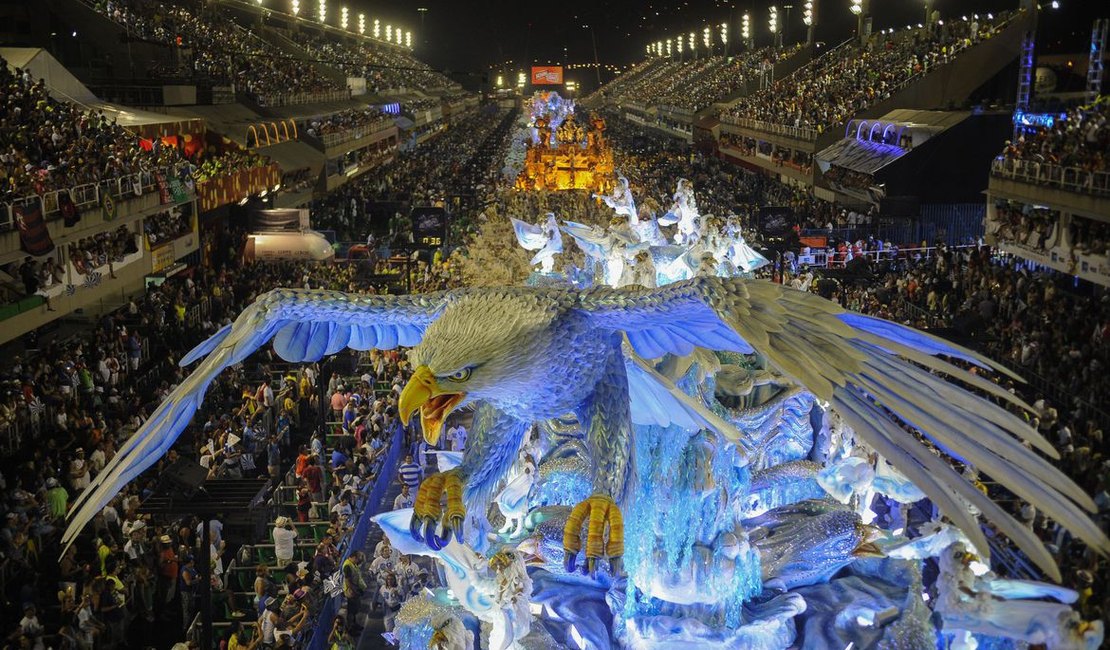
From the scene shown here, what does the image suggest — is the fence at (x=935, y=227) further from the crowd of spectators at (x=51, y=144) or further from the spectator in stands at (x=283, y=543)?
the spectator in stands at (x=283, y=543)

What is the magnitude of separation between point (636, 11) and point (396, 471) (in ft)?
337

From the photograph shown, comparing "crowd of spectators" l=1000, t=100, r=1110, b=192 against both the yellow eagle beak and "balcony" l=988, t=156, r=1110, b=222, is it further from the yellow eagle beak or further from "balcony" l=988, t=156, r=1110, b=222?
the yellow eagle beak

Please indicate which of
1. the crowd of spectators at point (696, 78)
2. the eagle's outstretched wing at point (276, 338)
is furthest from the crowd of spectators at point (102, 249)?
the crowd of spectators at point (696, 78)

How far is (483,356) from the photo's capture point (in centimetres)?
695

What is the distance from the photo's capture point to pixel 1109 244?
2059 centimetres

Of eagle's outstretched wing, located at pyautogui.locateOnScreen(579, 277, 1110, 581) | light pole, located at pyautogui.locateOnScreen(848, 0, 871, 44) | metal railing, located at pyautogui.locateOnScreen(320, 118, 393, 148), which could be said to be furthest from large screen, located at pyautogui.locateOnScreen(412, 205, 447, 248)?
light pole, located at pyautogui.locateOnScreen(848, 0, 871, 44)

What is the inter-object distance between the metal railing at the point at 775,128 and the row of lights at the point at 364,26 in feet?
89.6

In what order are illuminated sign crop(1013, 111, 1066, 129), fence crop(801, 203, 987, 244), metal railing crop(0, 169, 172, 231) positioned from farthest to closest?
1. fence crop(801, 203, 987, 244)
2. illuminated sign crop(1013, 111, 1066, 129)
3. metal railing crop(0, 169, 172, 231)

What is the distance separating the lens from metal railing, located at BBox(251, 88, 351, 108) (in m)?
42.1

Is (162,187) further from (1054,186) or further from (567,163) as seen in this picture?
(567,163)

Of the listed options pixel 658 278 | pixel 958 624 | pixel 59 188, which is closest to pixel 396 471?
pixel 658 278

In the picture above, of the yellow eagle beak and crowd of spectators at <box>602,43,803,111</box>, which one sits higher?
crowd of spectators at <box>602,43,803,111</box>

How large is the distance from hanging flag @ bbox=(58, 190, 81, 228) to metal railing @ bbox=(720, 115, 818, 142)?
91.4 ft

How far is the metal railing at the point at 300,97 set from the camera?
138ft
